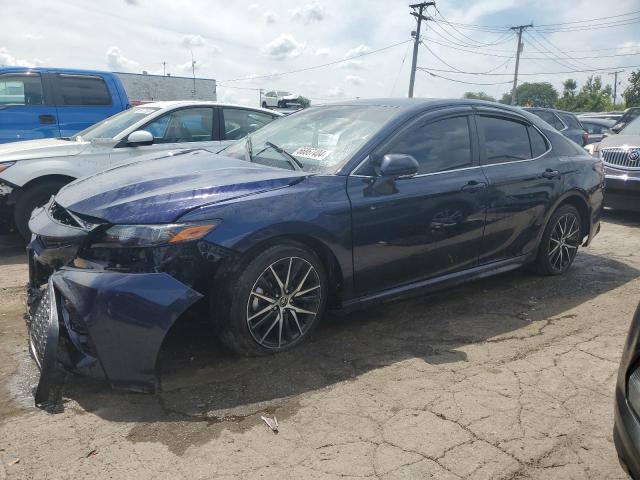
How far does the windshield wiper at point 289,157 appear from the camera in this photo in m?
3.56

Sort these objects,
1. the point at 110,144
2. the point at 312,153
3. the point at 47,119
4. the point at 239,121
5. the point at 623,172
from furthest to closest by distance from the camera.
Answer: the point at 623,172 < the point at 47,119 < the point at 239,121 < the point at 110,144 < the point at 312,153

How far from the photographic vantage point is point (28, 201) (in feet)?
18.3

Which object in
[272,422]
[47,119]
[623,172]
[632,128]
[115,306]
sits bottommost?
[272,422]

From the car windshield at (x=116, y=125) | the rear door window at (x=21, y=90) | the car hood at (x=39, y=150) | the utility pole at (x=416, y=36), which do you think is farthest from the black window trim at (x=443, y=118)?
the utility pole at (x=416, y=36)

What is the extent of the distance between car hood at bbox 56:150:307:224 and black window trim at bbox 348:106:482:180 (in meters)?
0.46

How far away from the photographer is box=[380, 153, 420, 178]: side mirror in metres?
3.37

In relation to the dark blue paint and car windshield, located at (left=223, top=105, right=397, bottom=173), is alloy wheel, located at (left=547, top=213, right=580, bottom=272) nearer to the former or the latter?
car windshield, located at (left=223, top=105, right=397, bottom=173)

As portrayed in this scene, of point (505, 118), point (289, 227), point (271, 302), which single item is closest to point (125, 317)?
point (271, 302)

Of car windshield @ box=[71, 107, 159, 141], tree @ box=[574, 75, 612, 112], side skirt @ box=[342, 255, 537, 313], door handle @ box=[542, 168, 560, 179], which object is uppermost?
tree @ box=[574, 75, 612, 112]

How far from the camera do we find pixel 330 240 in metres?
3.27

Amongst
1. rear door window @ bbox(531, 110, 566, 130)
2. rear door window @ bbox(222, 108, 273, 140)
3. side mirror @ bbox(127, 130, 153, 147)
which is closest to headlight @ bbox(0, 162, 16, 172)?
side mirror @ bbox(127, 130, 153, 147)

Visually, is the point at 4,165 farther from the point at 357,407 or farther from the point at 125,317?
the point at 357,407

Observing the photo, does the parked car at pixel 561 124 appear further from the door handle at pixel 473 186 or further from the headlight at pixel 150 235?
the headlight at pixel 150 235

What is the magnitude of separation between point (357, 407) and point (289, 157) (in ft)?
5.84
